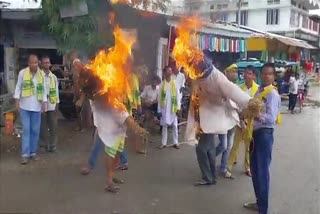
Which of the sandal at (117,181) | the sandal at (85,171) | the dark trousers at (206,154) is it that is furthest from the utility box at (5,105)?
the dark trousers at (206,154)

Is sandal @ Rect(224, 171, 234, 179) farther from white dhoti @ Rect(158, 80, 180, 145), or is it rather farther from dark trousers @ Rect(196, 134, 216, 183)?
white dhoti @ Rect(158, 80, 180, 145)

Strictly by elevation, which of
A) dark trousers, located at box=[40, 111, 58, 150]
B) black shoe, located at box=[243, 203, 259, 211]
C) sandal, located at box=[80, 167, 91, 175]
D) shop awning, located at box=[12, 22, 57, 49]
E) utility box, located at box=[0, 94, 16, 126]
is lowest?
black shoe, located at box=[243, 203, 259, 211]

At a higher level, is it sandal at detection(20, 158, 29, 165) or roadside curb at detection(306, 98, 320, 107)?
roadside curb at detection(306, 98, 320, 107)

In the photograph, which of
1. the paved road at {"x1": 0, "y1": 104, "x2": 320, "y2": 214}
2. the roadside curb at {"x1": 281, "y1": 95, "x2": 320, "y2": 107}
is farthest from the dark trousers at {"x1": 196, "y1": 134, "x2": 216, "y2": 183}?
the roadside curb at {"x1": 281, "y1": 95, "x2": 320, "y2": 107}

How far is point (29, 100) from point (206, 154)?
2.84 metres

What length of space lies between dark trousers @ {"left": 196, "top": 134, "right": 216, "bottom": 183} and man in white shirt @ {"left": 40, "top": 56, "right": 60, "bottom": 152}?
2757 millimetres

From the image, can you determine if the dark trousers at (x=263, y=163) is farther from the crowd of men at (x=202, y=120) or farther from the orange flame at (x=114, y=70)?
the orange flame at (x=114, y=70)

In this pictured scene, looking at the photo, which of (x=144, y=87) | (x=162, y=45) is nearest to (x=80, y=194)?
(x=144, y=87)

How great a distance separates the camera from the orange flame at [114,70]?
5.24 m

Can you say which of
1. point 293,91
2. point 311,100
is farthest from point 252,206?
point 311,100

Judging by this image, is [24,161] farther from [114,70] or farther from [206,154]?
[206,154]

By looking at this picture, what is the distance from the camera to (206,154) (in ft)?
18.4

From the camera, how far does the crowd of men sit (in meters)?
4.67

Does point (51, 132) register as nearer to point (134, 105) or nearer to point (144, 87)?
point (134, 105)
